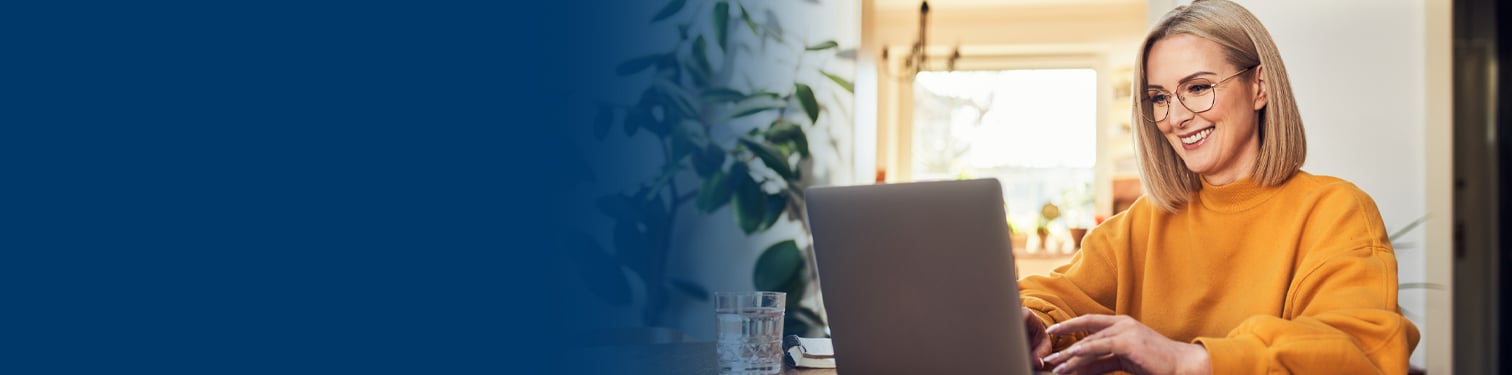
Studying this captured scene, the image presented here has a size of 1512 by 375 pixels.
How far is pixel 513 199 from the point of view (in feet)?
4.63

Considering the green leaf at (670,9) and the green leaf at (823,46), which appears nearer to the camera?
the green leaf at (670,9)

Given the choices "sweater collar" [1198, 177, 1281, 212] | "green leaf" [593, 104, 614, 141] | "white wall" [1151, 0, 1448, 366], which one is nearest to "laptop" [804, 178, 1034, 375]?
"sweater collar" [1198, 177, 1281, 212]

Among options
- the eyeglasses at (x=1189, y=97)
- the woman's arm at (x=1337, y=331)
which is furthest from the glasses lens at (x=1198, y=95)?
the woman's arm at (x=1337, y=331)

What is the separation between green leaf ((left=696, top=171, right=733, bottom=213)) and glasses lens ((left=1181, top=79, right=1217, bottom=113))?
1.21m

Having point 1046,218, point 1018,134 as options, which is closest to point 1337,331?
point 1046,218

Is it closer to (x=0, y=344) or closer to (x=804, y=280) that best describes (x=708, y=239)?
(x=804, y=280)

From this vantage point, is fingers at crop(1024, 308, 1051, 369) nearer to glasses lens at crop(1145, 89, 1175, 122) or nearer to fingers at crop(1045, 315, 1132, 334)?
fingers at crop(1045, 315, 1132, 334)

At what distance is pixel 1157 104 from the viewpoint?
1394 millimetres

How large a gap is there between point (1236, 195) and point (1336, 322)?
11.2 inches

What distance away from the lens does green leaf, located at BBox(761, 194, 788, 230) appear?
2.46 m

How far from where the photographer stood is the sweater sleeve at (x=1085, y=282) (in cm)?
137

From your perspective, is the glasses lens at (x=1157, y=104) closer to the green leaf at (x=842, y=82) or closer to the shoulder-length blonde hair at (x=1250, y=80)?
the shoulder-length blonde hair at (x=1250, y=80)

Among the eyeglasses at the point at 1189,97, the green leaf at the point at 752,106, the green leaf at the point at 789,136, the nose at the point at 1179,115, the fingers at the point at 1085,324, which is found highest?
the green leaf at the point at 752,106

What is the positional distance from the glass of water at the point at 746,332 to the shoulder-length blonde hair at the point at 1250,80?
57cm
